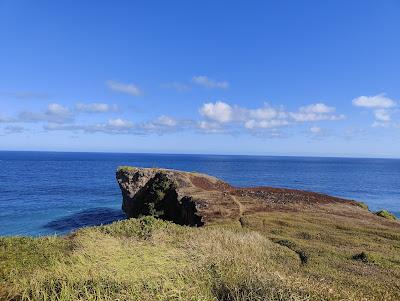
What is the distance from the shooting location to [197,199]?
1375 inches

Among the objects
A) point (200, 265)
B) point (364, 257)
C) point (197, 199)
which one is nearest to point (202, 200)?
point (197, 199)

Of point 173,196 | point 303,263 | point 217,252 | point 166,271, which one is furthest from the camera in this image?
point 173,196

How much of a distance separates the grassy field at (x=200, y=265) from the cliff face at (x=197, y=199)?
699cm

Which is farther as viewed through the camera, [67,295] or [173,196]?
[173,196]

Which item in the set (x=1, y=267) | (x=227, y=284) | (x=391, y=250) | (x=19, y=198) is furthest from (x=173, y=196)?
(x=19, y=198)

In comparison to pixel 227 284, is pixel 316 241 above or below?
below

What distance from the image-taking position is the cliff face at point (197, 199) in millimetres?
33656

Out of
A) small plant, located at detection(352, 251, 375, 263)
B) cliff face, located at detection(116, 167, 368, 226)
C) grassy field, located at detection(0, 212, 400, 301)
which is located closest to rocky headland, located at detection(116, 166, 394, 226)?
cliff face, located at detection(116, 167, 368, 226)

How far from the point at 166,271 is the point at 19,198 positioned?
68.7 meters

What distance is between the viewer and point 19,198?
238ft

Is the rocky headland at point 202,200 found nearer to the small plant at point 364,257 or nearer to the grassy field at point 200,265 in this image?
the grassy field at point 200,265

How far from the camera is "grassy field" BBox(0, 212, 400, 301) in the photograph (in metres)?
10.5

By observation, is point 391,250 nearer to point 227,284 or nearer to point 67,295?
point 227,284

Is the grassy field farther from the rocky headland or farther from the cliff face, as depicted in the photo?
the cliff face
